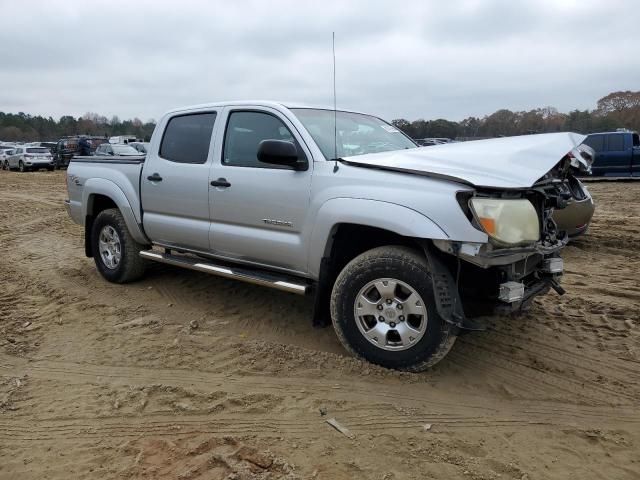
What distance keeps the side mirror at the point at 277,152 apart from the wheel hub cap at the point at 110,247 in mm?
2739

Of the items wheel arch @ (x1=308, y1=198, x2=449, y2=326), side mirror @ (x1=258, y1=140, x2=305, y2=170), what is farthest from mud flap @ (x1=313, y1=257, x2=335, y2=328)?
side mirror @ (x1=258, y1=140, x2=305, y2=170)

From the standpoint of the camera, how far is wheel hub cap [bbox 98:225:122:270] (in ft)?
19.8

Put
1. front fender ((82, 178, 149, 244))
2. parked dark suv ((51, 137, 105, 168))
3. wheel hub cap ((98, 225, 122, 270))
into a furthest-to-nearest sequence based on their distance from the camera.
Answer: parked dark suv ((51, 137, 105, 168)) < wheel hub cap ((98, 225, 122, 270)) < front fender ((82, 178, 149, 244))

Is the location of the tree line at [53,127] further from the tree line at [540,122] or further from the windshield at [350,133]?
the windshield at [350,133]

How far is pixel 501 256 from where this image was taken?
11.2 ft

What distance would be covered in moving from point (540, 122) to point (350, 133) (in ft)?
A: 30.3

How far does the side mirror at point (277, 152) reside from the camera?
13.0ft

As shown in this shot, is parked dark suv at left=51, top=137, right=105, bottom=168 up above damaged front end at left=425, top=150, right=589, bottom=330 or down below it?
above

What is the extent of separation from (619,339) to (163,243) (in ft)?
13.8

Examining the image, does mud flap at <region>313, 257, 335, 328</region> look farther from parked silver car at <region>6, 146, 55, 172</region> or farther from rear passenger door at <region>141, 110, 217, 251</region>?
parked silver car at <region>6, 146, 55, 172</region>

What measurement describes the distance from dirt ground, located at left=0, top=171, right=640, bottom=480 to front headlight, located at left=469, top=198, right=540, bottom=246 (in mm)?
1045

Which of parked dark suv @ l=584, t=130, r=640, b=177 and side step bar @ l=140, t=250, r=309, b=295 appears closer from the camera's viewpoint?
side step bar @ l=140, t=250, r=309, b=295

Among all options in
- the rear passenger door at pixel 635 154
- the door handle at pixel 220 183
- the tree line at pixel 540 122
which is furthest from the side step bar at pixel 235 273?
the rear passenger door at pixel 635 154

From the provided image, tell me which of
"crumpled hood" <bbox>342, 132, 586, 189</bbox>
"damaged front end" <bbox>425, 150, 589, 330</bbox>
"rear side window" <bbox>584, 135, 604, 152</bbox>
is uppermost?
A: "rear side window" <bbox>584, 135, 604, 152</bbox>
